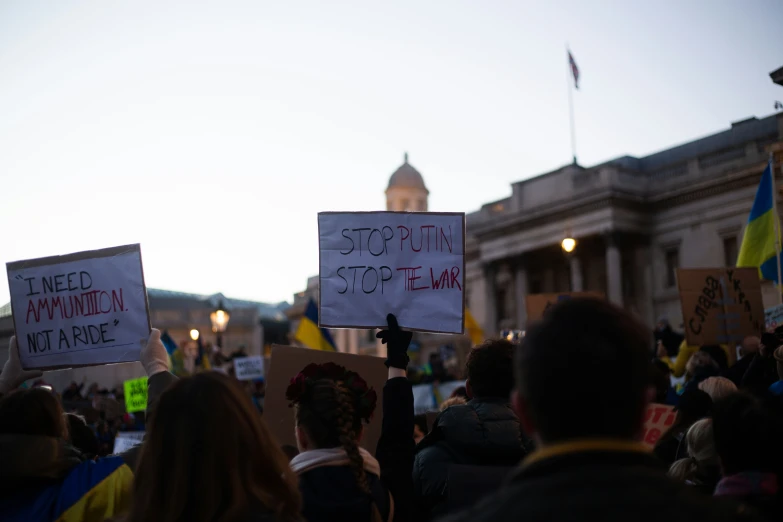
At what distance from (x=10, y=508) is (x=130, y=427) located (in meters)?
9.74

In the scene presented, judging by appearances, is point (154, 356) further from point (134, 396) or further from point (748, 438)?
point (134, 396)

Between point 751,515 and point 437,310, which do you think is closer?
point 751,515

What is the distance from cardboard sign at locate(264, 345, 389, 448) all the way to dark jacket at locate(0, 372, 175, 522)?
2545 mm

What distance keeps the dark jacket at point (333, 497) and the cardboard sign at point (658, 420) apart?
316cm

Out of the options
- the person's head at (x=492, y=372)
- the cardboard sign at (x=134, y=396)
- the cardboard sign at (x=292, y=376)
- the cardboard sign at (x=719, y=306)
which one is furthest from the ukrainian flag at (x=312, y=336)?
the person's head at (x=492, y=372)

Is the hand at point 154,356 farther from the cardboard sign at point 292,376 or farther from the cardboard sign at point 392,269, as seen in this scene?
the cardboard sign at point 292,376

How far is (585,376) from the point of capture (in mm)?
1654

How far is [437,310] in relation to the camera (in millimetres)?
5301

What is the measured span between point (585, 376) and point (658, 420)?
15.4 feet

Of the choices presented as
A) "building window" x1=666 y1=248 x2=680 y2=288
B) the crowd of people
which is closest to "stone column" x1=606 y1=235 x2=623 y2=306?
"building window" x1=666 y1=248 x2=680 y2=288

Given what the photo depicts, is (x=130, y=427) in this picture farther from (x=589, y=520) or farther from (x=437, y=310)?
(x=589, y=520)

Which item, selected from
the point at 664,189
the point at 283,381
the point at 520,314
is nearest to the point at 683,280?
the point at 283,381

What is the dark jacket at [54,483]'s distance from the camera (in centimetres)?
336

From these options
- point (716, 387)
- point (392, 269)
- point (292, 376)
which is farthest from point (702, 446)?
point (292, 376)
